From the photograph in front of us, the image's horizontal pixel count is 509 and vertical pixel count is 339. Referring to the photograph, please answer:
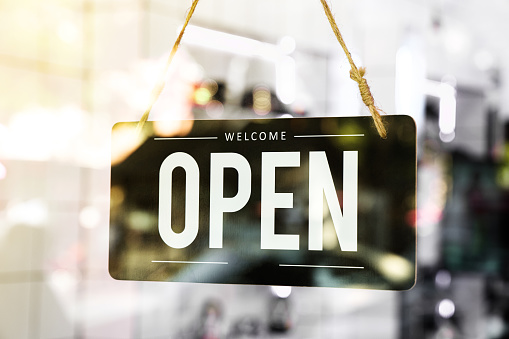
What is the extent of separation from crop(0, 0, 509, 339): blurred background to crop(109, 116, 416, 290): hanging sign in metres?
1.30

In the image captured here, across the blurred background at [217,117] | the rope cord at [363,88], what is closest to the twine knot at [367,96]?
the rope cord at [363,88]

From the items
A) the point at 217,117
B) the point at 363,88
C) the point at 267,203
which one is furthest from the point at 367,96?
the point at 217,117

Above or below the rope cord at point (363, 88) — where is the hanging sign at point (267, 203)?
below

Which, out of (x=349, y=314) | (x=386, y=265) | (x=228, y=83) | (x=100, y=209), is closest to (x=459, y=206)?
(x=349, y=314)

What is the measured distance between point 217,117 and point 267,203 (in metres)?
1.58

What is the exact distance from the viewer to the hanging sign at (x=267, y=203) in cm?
75

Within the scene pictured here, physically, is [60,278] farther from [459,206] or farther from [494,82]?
[494,82]

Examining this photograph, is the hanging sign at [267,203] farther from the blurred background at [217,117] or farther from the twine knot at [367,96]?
the blurred background at [217,117]

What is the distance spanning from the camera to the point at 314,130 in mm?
775

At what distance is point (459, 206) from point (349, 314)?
957 millimetres

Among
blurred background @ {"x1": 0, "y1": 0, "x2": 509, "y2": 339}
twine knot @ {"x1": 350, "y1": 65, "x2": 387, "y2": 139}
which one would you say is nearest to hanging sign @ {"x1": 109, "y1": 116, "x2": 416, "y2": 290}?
twine knot @ {"x1": 350, "y1": 65, "x2": 387, "y2": 139}

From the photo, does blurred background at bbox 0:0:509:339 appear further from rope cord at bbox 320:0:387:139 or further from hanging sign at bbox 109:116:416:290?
rope cord at bbox 320:0:387:139

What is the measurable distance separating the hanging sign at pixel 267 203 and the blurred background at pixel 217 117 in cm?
130

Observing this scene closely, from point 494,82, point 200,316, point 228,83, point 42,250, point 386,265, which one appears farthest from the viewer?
point 494,82
